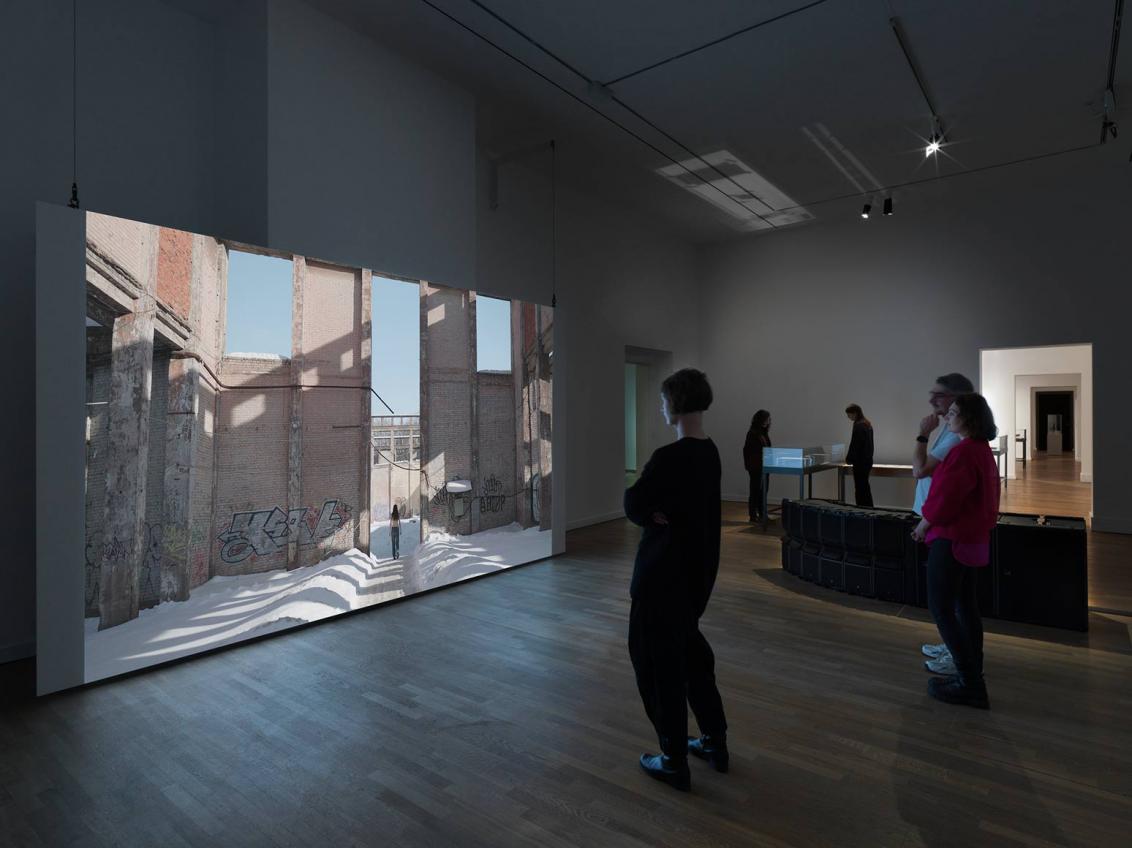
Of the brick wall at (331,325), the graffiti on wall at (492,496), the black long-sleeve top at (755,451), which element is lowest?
the graffiti on wall at (492,496)

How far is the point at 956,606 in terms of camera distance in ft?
9.83

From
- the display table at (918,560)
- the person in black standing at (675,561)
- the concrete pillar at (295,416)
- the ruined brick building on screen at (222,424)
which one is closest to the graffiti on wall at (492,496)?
the ruined brick building on screen at (222,424)

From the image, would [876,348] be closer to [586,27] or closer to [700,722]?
[586,27]

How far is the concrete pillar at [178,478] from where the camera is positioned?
11.8ft

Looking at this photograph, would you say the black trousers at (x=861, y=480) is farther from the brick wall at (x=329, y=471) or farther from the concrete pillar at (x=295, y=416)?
the concrete pillar at (x=295, y=416)

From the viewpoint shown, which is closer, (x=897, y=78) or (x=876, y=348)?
(x=897, y=78)

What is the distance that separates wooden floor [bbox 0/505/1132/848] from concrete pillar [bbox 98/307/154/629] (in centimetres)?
52

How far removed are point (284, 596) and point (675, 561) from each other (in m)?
3.06

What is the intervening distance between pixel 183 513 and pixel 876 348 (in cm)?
872

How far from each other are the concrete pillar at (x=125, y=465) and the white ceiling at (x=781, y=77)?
2755 millimetres

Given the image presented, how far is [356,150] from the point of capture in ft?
15.6

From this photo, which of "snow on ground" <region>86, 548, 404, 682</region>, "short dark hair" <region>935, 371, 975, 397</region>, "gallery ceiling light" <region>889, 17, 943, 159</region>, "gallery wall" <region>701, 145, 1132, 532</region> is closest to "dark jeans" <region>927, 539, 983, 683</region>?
"short dark hair" <region>935, 371, 975, 397</region>

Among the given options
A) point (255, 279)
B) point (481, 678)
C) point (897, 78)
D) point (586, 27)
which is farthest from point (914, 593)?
point (255, 279)

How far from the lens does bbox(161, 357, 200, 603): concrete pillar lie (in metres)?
3.58
